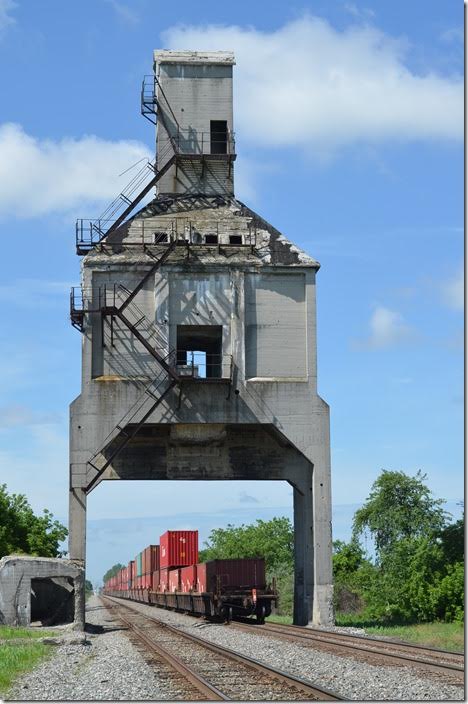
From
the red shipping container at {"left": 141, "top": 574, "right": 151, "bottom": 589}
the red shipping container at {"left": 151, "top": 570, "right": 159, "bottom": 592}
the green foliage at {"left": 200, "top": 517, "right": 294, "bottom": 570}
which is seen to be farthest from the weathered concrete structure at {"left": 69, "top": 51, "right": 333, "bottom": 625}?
the green foliage at {"left": 200, "top": 517, "right": 294, "bottom": 570}

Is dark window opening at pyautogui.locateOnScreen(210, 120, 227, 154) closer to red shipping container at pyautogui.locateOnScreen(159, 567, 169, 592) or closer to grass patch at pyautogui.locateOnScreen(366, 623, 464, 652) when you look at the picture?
grass patch at pyautogui.locateOnScreen(366, 623, 464, 652)

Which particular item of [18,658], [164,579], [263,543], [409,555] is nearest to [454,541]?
[409,555]

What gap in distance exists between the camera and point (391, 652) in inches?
917

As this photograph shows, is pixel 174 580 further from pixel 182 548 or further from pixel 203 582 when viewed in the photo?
pixel 203 582

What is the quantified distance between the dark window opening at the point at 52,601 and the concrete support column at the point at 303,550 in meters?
9.42

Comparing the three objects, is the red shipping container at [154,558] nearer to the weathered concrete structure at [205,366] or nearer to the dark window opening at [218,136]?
the weathered concrete structure at [205,366]

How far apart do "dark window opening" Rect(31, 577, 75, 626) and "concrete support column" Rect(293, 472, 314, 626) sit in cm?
942

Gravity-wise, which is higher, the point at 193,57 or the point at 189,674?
the point at 193,57

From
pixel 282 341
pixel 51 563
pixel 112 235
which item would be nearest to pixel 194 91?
pixel 112 235

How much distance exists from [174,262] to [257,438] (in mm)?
8392

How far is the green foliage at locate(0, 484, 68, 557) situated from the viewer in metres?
60.4

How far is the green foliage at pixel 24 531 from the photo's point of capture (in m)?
60.4

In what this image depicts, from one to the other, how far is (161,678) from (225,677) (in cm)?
118

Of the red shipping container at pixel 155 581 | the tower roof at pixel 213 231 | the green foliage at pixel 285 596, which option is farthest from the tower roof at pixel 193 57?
the green foliage at pixel 285 596
